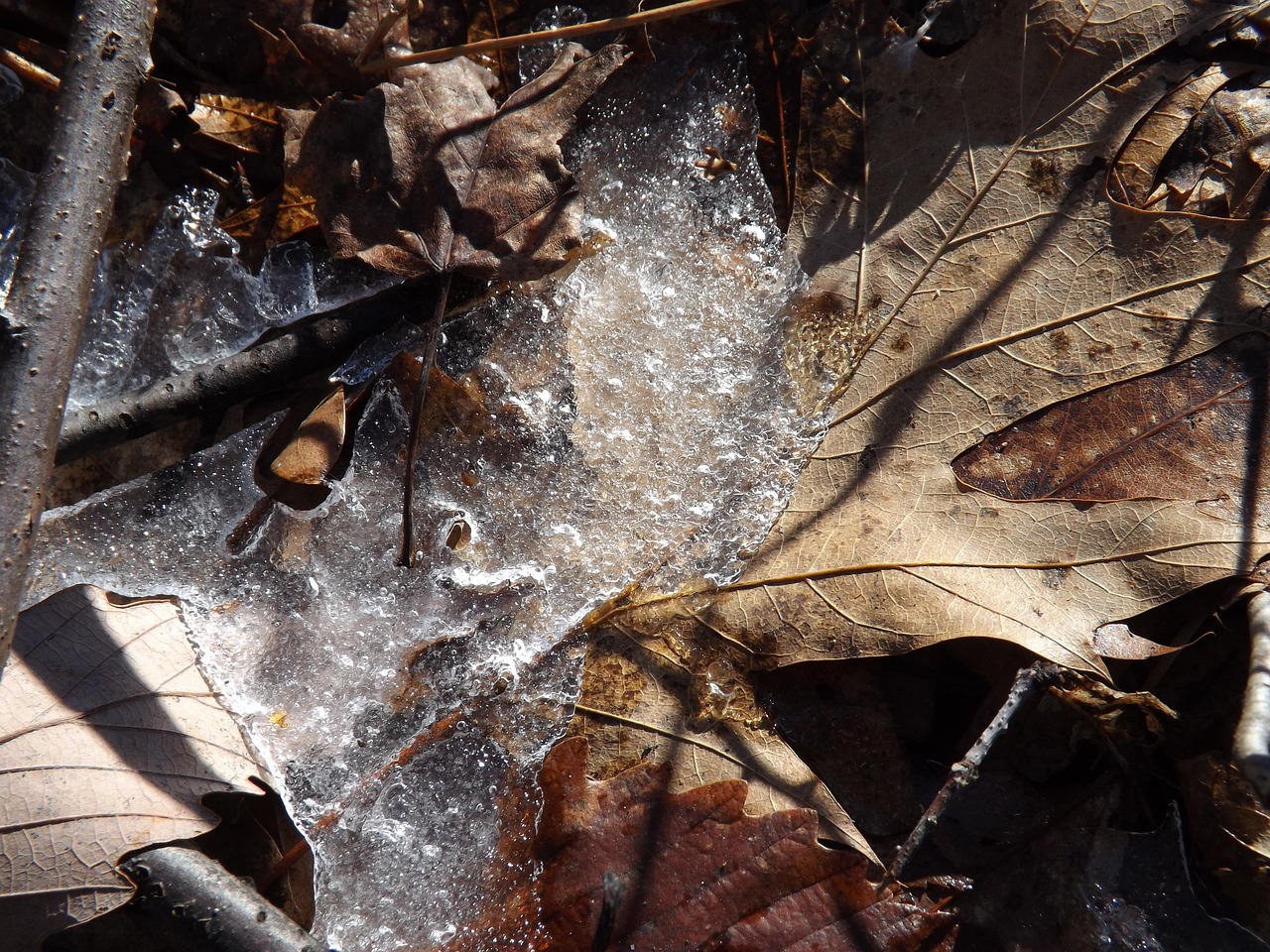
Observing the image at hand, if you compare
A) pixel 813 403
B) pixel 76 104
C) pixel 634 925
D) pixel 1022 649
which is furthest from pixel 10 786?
pixel 1022 649

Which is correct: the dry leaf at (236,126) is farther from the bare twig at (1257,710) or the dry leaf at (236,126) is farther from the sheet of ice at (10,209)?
the bare twig at (1257,710)

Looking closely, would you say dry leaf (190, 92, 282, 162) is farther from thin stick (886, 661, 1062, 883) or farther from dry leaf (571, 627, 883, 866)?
thin stick (886, 661, 1062, 883)

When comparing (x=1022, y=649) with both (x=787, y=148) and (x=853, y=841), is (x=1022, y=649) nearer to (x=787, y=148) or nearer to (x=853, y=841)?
(x=853, y=841)

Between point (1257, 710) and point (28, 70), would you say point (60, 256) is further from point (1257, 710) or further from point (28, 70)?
point (1257, 710)

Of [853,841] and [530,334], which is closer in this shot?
[853,841]

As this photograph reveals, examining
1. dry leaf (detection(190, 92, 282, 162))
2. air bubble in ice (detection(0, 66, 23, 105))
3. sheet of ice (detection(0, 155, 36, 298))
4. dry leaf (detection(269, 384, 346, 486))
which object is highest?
air bubble in ice (detection(0, 66, 23, 105))

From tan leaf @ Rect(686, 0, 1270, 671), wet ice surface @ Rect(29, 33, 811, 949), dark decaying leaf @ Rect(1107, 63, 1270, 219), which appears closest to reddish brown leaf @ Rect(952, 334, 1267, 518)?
tan leaf @ Rect(686, 0, 1270, 671)

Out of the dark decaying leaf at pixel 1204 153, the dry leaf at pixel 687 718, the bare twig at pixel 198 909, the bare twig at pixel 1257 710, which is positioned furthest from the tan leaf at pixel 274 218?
the bare twig at pixel 1257 710
